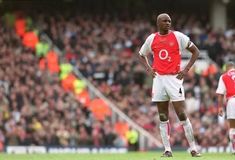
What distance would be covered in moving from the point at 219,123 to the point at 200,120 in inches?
25.9

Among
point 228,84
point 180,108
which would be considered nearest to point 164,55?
point 180,108

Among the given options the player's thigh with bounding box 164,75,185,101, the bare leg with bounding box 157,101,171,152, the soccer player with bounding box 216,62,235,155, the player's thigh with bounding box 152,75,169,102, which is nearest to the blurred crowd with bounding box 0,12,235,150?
the soccer player with bounding box 216,62,235,155

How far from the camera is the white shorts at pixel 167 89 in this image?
603 inches

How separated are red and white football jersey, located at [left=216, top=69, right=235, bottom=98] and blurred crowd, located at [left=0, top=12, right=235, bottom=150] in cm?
962

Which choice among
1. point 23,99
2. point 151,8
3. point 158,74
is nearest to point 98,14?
point 151,8

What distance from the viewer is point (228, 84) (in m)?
18.1

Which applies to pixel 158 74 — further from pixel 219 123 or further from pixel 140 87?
pixel 140 87

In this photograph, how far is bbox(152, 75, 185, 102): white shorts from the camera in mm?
15312

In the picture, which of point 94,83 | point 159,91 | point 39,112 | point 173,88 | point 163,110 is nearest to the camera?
point 173,88

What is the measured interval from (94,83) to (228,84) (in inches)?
528

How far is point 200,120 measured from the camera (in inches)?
1155

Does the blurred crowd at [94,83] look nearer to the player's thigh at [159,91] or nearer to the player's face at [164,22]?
the player's thigh at [159,91]

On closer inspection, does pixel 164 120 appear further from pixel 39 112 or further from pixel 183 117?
pixel 39 112

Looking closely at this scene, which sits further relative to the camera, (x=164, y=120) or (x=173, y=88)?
(x=164, y=120)
